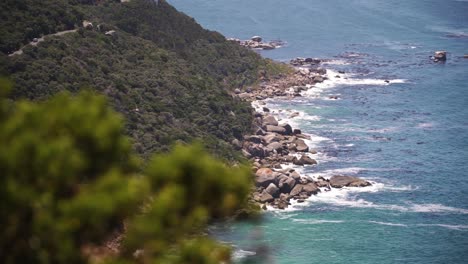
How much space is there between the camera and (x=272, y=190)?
176 feet

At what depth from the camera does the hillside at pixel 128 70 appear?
55125 mm

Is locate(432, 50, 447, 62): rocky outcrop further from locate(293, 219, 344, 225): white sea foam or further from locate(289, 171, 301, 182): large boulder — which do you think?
locate(293, 219, 344, 225): white sea foam

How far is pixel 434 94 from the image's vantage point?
279ft

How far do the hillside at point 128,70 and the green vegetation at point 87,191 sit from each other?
38484 mm

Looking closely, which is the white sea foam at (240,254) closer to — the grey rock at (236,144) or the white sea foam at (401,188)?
the white sea foam at (401,188)

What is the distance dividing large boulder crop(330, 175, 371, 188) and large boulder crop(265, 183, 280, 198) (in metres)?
5.91

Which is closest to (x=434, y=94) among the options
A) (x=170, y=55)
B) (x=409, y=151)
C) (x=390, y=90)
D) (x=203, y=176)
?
(x=390, y=90)

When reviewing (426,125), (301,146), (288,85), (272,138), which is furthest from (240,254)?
(288,85)

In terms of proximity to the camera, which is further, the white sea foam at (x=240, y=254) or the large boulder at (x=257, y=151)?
the large boulder at (x=257, y=151)

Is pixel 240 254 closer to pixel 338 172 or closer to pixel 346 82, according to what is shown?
pixel 338 172

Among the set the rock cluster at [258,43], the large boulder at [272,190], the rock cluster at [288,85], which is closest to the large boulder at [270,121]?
the rock cluster at [288,85]

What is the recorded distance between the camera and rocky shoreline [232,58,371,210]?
5422cm

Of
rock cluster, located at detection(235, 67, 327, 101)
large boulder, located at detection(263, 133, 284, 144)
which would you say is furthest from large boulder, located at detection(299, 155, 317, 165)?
rock cluster, located at detection(235, 67, 327, 101)

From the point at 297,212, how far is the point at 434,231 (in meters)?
10.1
